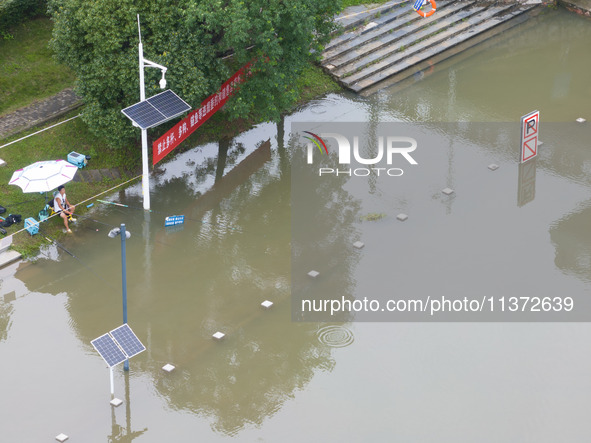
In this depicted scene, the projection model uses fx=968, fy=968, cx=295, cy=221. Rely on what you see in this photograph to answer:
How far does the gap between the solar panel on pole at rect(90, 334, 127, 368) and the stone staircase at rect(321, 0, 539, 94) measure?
14595 mm

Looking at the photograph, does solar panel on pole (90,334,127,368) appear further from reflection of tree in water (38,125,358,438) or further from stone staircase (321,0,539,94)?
stone staircase (321,0,539,94)

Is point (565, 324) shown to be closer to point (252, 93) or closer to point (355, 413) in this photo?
point (355, 413)

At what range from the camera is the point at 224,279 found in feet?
75.5

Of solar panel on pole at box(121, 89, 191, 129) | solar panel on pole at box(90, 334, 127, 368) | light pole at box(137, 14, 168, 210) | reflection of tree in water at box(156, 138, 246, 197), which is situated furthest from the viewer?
reflection of tree in water at box(156, 138, 246, 197)

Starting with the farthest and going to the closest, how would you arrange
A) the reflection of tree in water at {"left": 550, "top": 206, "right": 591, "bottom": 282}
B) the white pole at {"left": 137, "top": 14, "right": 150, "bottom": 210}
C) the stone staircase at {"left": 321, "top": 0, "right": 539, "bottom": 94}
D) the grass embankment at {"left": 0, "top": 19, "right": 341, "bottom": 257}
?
the stone staircase at {"left": 321, "top": 0, "right": 539, "bottom": 94}
the grass embankment at {"left": 0, "top": 19, "right": 341, "bottom": 257}
the white pole at {"left": 137, "top": 14, "right": 150, "bottom": 210}
the reflection of tree in water at {"left": 550, "top": 206, "right": 591, "bottom": 282}

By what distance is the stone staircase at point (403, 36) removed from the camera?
3170 cm

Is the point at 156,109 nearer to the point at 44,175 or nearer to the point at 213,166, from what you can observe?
the point at 44,175

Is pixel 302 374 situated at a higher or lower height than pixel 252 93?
lower

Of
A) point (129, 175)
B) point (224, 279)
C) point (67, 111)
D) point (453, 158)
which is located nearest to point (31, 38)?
point (67, 111)

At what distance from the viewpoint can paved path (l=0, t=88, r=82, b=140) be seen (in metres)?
27.0

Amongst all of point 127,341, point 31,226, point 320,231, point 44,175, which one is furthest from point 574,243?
point 31,226

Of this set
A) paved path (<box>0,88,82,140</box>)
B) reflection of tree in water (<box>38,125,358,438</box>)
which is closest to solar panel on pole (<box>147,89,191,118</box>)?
reflection of tree in water (<box>38,125,358,438</box>)

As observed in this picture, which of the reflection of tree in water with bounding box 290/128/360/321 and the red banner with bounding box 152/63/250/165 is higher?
the red banner with bounding box 152/63/250/165

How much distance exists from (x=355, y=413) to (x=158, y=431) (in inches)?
153
